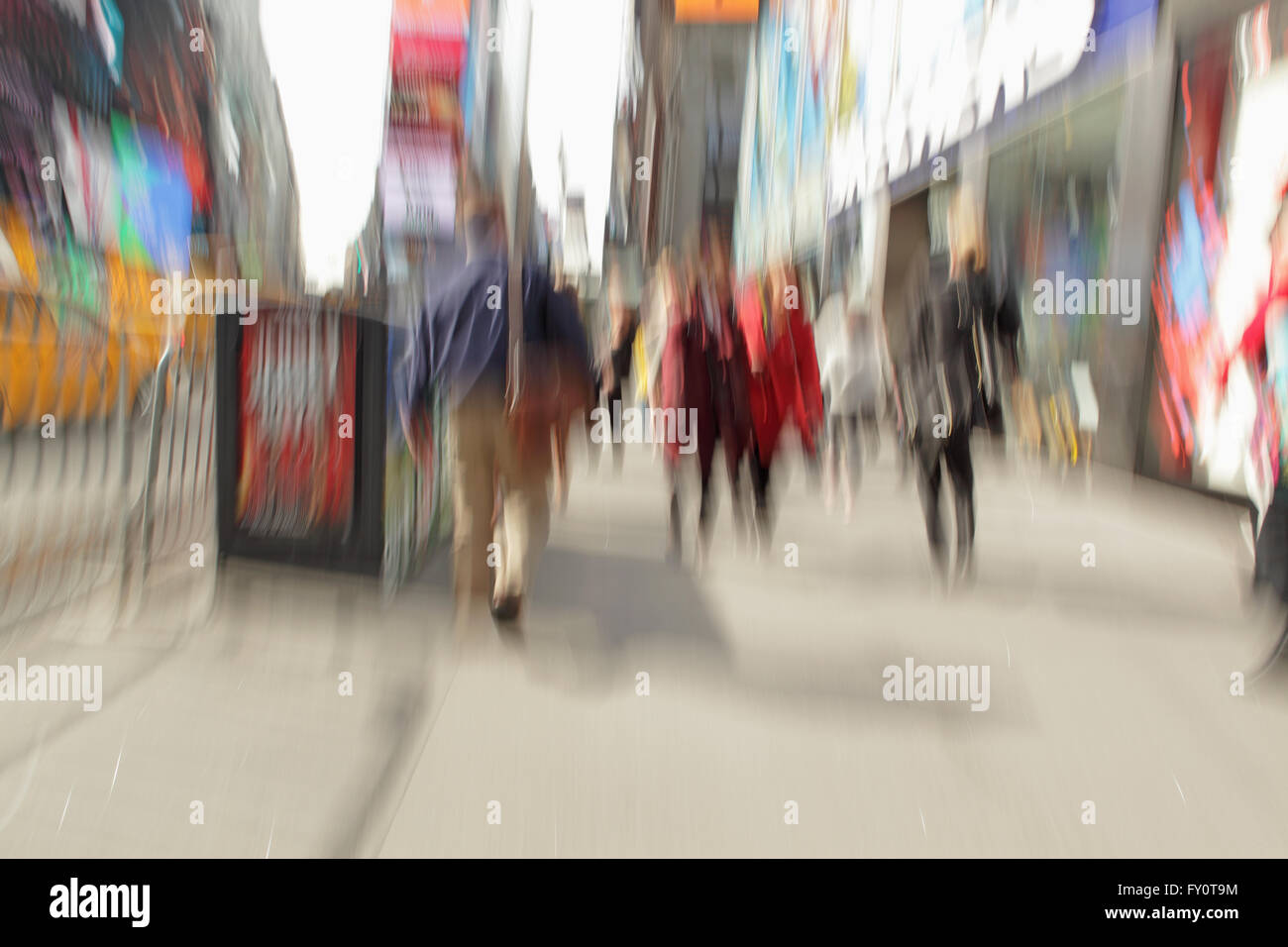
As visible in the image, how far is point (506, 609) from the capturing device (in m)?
4.06

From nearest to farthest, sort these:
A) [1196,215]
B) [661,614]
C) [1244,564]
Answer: [661,614], [1244,564], [1196,215]

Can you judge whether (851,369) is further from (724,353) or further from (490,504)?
(490,504)

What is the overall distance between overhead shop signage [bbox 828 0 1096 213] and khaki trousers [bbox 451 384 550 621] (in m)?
5.79

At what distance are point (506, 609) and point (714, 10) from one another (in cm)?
1476

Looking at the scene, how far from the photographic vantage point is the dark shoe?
13.3ft

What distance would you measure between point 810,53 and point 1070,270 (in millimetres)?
8817

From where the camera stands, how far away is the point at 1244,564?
18.7 ft

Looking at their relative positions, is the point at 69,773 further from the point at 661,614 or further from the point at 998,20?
the point at 998,20

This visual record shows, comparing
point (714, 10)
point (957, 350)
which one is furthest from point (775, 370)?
point (714, 10)

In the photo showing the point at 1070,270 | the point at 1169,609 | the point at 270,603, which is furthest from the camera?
the point at 1070,270

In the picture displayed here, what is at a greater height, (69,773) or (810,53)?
(810,53)

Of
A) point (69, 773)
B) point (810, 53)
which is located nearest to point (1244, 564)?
point (69, 773)

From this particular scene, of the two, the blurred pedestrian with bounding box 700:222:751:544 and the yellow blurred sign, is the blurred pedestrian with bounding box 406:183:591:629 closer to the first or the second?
the blurred pedestrian with bounding box 700:222:751:544

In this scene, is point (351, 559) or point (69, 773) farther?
point (351, 559)
